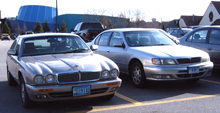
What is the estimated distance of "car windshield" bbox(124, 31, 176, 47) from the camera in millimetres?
7320

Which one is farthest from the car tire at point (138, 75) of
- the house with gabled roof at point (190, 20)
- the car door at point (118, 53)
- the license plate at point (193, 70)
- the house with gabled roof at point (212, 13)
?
the house with gabled roof at point (190, 20)

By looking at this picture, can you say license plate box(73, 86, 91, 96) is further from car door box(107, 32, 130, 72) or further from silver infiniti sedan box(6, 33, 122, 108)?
car door box(107, 32, 130, 72)

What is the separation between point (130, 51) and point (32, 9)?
101263 millimetres

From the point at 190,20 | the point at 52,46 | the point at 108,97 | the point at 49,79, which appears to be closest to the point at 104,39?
the point at 52,46

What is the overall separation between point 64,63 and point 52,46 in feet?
3.95

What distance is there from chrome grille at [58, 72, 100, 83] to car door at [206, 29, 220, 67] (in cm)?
473

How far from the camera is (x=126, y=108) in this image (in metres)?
4.87

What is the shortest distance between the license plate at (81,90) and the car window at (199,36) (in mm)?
5371

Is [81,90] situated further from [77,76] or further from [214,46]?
[214,46]

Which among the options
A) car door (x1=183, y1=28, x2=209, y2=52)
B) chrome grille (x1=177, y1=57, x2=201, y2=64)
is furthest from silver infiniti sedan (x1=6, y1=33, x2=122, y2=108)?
car door (x1=183, y1=28, x2=209, y2=52)

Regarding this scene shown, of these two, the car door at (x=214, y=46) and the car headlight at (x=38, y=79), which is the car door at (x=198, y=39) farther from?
the car headlight at (x=38, y=79)

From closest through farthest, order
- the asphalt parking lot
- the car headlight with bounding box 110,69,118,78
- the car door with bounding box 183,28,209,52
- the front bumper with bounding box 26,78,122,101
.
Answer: the front bumper with bounding box 26,78,122,101 < the asphalt parking lot < the car headlight with bounding box 110,69,118,78 < the car door with bounding box 183,28,209,52

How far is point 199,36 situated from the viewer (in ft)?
29.0

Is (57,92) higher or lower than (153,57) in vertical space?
lower
